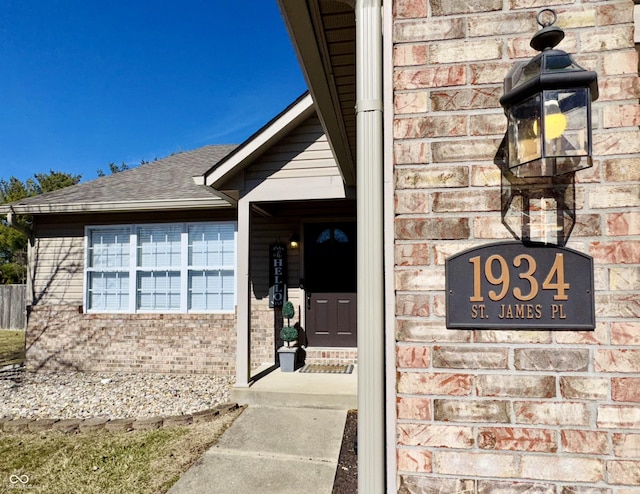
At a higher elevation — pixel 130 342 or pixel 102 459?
pixel 130 342

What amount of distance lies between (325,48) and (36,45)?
1765 cm

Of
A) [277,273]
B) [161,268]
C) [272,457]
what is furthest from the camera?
[161,268]

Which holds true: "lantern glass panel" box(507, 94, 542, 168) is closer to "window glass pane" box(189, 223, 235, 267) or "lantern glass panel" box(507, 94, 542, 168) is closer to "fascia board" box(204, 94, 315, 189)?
"fascia board" box(204, 94, 315, 189)

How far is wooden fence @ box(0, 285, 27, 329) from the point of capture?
13477 mm

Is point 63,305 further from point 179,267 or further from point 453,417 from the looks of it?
point 453,417

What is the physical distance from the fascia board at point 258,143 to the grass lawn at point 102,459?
3.11 meters

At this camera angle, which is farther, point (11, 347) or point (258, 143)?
point (11, 347)

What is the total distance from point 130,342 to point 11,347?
524 centimetres

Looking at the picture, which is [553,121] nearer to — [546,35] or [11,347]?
[546,35]

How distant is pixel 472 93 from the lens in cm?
138

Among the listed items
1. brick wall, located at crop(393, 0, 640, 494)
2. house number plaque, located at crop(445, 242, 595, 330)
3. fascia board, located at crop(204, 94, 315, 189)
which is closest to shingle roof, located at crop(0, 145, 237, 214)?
fascia board, located at crop(204, 94, 315, 189)

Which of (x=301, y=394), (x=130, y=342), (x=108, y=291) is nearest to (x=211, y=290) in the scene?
(x=130, y=342)

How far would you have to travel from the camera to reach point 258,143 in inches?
200

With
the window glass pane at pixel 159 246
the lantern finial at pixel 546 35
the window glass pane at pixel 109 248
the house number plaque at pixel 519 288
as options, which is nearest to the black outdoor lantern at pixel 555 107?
the lantern finial at pixel 546 35
